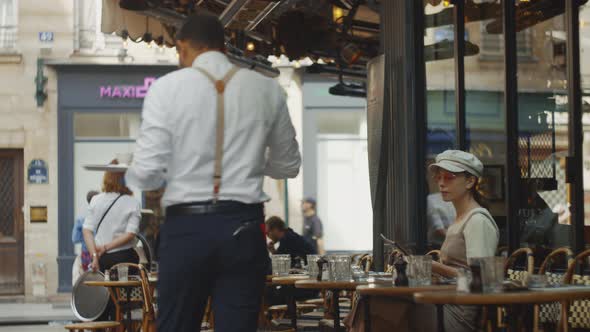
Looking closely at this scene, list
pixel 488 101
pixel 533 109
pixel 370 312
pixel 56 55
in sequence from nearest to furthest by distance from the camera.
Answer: pixel 370 312 < pixel 533 109 < pixel 488 101 < pixel 56 55

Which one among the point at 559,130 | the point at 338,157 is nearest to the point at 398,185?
the point at 559,130

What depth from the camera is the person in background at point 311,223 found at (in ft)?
75.6

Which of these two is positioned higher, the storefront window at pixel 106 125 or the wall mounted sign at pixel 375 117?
the storefront window at pixel 106 125

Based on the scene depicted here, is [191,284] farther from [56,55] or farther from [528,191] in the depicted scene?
[56,55]

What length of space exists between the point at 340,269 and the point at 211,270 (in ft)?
8.62

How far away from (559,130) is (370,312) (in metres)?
2.64

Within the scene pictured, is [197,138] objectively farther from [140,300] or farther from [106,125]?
[106,125]

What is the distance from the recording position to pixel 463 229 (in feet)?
22.0

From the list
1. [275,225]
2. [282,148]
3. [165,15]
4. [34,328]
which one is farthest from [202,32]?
[34,328]

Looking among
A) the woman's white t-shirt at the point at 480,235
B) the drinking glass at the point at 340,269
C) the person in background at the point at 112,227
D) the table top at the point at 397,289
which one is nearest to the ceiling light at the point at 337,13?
the person in background at the point at 112,227

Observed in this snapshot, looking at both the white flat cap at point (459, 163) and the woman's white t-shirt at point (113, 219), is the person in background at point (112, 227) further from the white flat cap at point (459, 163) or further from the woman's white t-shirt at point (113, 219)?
the white flat cap at point (459, 163)

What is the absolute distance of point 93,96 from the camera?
24.4m

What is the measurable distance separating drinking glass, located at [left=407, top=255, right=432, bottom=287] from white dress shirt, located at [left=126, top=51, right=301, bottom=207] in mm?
1327

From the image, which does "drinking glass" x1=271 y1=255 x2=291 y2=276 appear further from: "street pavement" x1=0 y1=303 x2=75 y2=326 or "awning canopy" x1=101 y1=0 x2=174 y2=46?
"street pavement" x1=0 y1=303 x2=75 y2=326
